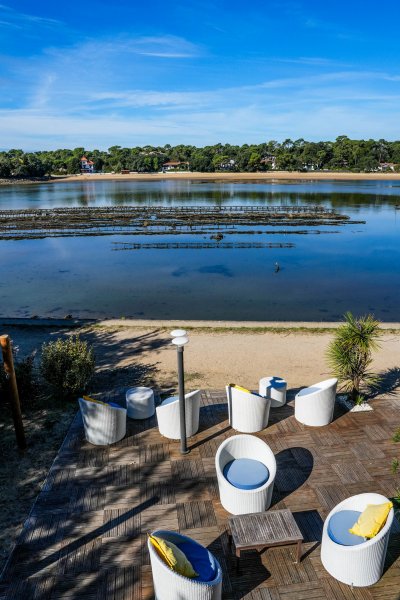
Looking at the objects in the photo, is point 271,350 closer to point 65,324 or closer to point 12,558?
point 65,324

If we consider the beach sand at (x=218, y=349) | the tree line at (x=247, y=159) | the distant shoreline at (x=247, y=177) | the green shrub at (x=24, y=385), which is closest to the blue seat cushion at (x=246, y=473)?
the beach sand at (x=218, y=349)

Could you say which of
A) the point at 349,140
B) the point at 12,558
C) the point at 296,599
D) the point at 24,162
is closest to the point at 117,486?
the point at 12,558

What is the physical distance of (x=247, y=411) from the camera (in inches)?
266

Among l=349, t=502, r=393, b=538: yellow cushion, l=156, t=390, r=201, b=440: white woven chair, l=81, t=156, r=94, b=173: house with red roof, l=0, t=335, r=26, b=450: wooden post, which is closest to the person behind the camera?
l=349, t=502, r=393, b=538: yellow cushion

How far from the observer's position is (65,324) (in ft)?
42.8

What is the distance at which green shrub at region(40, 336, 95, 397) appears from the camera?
7.89m

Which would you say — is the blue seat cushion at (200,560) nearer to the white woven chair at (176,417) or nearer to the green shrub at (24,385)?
the white woven chair at (176,417)

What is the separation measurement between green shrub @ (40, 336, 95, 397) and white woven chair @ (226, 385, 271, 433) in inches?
119

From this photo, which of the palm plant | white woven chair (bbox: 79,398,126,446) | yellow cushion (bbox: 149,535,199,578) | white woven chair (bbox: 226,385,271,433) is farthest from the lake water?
yellow cushion (bbox: 149,535,199,578)

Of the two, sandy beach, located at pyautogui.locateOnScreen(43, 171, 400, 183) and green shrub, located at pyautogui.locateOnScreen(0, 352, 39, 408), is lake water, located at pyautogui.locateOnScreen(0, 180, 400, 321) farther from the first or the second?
sandy beach, located at pyautogui.locateOnScreen(43, 171, 400, 183)

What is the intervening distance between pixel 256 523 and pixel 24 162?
5022 inches

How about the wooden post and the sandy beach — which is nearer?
the wooden post

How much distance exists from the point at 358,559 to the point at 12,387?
5072 mm

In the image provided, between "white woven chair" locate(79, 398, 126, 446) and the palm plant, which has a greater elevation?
the palm plant
